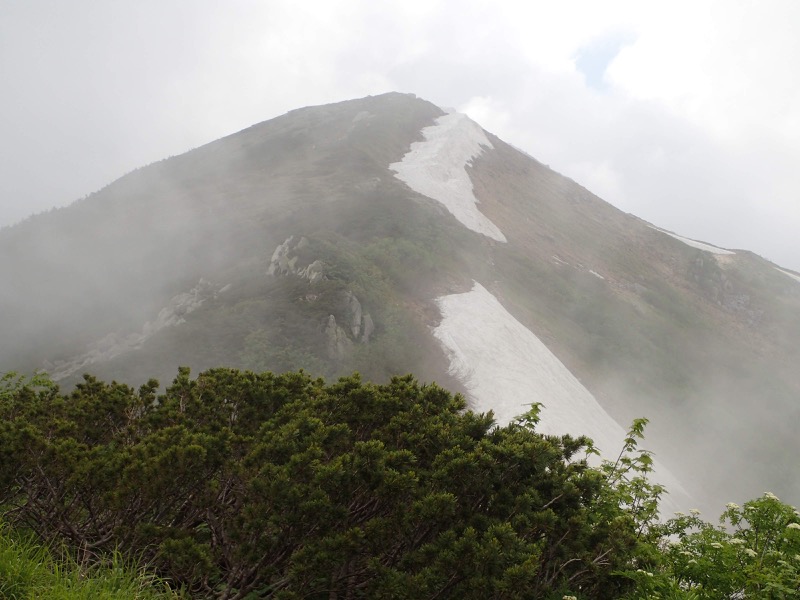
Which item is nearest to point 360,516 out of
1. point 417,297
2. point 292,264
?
point 292,264

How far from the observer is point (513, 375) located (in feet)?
74.0

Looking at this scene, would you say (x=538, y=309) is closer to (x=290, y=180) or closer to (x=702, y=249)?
(x=290, y=180)

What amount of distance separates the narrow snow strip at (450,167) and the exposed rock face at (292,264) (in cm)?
1497

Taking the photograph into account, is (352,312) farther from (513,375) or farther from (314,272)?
(513,375)

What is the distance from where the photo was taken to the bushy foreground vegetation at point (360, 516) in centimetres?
473

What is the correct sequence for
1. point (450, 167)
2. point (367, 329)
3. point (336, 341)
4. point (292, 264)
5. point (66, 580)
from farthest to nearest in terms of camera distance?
point (450, 167), point (292, 264), point (367, 329), point (336, 341), point (66, 580)

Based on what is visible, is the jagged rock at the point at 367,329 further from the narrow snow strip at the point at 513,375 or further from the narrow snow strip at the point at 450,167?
the narrow snow strip at the point at 450,167

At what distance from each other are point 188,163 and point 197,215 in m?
16.2

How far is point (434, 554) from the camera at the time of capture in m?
4.88

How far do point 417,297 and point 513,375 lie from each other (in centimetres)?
582

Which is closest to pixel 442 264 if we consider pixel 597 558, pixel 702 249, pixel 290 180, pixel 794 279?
pixel 290 180

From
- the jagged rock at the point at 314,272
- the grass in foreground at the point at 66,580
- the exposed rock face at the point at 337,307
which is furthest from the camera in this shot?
the jagged rock at the point at 314,272

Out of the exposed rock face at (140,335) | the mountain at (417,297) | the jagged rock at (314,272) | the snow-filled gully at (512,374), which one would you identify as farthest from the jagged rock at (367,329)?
the exposed rock face at (140,335)

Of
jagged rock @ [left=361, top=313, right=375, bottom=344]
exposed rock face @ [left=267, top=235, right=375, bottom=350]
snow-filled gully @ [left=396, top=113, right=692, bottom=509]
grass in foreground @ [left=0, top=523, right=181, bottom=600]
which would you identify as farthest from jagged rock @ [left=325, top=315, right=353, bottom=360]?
grass in foreground @ [left=0, top=523, right=181, bottom=600]
